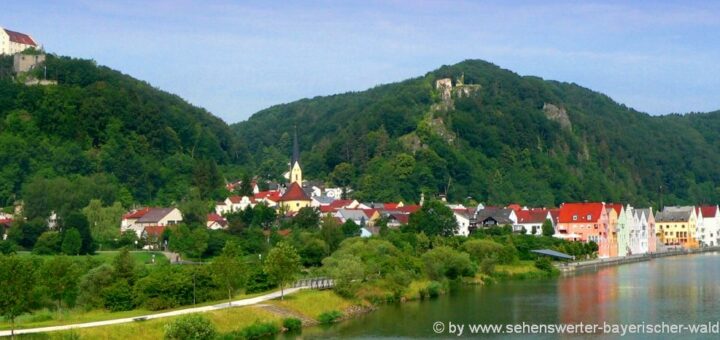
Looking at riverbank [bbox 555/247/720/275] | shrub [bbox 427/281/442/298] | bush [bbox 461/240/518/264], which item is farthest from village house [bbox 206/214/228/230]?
shrub [bbox 427/281/442/298]

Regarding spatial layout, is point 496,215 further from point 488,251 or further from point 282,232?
point 488,251

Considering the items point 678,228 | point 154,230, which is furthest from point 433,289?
point 678,228

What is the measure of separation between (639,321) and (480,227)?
41250 mm

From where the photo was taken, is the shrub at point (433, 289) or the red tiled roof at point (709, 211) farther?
the red tiled roof at point (709, 211)

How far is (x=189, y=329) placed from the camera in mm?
30109

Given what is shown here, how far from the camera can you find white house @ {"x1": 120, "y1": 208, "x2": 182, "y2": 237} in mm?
72562

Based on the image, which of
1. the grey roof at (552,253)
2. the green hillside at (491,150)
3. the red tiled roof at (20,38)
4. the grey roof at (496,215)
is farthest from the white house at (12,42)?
the grey roof at (552,253)

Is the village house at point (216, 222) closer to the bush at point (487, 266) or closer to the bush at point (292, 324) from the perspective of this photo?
the bush at point (487, 266)

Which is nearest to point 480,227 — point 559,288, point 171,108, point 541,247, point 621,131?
point 541,247

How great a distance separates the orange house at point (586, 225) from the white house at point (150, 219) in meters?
28.9

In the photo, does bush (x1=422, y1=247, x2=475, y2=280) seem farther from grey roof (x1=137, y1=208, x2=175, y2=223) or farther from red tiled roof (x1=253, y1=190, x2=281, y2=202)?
red tiled roof (x1=253, y1=190, x2=281, y2=202)

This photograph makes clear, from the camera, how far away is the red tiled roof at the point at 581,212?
260 feet

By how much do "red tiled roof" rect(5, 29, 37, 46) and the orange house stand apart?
63959mm

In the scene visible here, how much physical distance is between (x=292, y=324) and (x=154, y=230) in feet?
107
